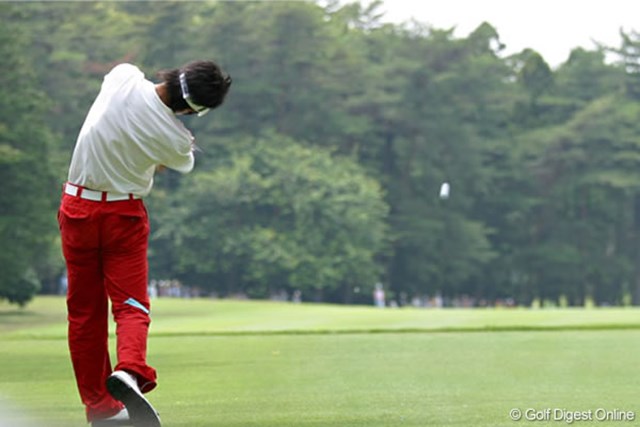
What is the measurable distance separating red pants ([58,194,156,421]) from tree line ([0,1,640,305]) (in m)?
57.1

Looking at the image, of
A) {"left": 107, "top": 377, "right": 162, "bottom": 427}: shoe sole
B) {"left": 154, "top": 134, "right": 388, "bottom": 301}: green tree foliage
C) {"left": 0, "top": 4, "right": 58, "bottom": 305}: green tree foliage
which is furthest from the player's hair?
{"left": 154, "top": 134, "right": 388, "bottom": 301}: green tree foliage

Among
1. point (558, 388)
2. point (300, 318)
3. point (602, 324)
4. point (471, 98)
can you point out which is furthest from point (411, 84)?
point (558, 388)

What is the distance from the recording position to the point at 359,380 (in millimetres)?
10148

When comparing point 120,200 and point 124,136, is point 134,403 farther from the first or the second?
point 124,136

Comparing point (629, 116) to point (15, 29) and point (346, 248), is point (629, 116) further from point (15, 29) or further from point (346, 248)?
point (15, 29)

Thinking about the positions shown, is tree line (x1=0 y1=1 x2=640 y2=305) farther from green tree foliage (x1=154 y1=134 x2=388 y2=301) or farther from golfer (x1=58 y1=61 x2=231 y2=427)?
golfer (x1=58 y1=61 x2=231 y2=427)

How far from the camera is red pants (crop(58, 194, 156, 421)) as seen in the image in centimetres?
702

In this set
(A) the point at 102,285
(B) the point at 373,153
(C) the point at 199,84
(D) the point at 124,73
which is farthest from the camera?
(B) the point at 373,153

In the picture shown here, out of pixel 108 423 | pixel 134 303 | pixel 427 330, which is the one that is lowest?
pixel 108 423

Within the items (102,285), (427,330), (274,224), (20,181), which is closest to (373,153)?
(274,224)

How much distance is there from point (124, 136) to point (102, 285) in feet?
2.35

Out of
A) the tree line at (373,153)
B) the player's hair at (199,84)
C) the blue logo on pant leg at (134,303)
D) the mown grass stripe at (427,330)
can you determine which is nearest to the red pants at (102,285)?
the blue logo on pant leg at (134,303)

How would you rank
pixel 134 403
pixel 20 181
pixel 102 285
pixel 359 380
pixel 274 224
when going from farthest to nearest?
pixel 274 224 → pixel 20 181 → pixel 359 380 → pixel 102 285 → pixel 134 403

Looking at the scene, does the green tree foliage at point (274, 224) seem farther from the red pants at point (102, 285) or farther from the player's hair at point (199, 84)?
the player's hair at point (199, 84)
